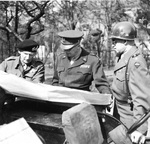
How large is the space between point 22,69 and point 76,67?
751 mm

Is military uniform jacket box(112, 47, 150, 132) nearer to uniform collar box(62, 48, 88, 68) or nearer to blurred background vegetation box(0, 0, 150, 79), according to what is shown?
uniform collar box(62, 48, 88, 68)

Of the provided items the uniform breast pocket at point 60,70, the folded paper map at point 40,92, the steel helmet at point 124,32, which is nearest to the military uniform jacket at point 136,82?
the steel helmet at point 124,32

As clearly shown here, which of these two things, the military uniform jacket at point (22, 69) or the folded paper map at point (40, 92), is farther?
the military uniform jacket at point (22, 69)

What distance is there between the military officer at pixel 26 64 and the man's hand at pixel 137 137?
1.74 m

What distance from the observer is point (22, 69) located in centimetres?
378

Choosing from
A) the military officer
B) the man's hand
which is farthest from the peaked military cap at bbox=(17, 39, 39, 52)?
the man's hand

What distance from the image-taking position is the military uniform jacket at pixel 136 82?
2557mm

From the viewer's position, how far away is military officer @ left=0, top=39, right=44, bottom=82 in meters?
3.69

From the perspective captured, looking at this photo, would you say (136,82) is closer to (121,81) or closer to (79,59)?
(121,81)

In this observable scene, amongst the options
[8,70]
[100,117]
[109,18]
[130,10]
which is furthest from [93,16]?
[100,117]

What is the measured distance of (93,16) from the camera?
758 inches

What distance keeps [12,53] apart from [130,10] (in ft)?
28.0

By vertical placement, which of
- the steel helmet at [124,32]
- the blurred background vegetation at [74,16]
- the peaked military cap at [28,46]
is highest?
the steel helmet at [124,32]

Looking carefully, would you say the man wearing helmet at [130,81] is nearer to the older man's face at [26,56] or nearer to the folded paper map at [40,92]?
the folded paper map at [40,92]
